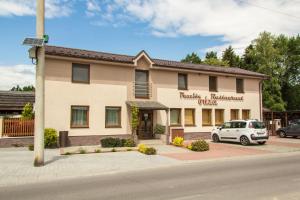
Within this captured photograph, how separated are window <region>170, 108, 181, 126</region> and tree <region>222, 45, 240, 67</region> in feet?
97.2

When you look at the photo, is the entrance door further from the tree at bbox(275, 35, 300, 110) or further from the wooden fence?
the tree at bbox(275, 35, 300, 110)

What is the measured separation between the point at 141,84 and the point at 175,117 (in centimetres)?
396

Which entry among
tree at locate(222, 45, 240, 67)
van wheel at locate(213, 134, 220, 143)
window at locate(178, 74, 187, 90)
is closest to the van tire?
van wheel at locate(213, 134, 220, 143)

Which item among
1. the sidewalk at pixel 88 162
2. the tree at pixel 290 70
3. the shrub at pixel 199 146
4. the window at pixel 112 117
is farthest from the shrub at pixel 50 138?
the tree at pixel 290 70

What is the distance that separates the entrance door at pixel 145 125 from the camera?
22.6 meters

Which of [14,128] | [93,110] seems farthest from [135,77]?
[14,128]

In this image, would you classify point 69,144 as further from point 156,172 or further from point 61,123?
point 156,172

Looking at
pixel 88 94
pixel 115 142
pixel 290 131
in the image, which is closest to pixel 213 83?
pixel 290 131

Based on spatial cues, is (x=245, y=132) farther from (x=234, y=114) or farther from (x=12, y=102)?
(x=12, y=102)

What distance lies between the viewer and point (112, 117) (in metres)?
21.3

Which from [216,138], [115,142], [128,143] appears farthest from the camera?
[216,138]

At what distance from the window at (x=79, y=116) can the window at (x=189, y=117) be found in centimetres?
819

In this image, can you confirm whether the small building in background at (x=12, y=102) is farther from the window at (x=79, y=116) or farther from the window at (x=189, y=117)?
the window at (x=189, y=117)

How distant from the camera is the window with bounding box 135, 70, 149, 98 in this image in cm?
2238
